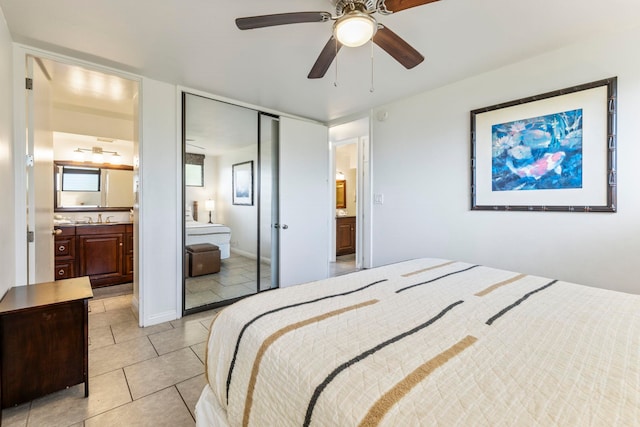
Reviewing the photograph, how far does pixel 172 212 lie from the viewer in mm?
2750

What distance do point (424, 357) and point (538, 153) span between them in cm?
227

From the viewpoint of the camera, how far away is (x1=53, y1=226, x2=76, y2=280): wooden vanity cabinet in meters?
3.43

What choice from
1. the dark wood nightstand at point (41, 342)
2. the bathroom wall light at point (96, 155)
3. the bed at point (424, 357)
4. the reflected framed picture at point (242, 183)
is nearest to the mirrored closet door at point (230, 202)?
the reflected framed picture at point (242, 183)

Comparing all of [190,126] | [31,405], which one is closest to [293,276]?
[190,126]

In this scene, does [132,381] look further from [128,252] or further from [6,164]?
[128,252]

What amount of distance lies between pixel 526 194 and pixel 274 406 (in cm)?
252

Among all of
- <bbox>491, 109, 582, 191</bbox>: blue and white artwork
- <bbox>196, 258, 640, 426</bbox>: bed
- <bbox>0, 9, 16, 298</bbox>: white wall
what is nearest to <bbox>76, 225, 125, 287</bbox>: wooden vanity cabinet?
<bbox>0, 9, 16, 298</bbox>: white wall

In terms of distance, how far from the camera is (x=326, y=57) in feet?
5.73

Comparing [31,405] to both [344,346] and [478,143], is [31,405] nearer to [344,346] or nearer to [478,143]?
[344,346]

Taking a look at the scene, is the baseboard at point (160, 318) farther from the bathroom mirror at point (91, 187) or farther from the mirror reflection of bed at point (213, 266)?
the bathroom mirror at point (91, 187)

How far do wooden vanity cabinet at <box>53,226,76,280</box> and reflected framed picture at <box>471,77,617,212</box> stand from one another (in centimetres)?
477

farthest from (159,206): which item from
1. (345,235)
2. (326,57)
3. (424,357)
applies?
(345,235)

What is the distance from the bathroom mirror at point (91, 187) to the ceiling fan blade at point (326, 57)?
3.87 metres

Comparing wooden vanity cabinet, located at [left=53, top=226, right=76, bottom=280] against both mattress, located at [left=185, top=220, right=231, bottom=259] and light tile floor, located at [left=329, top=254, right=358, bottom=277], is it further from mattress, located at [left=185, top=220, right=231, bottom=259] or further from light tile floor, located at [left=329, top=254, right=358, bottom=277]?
light tile floor, located at [left=329, top=254, right=358, bottom=277]
